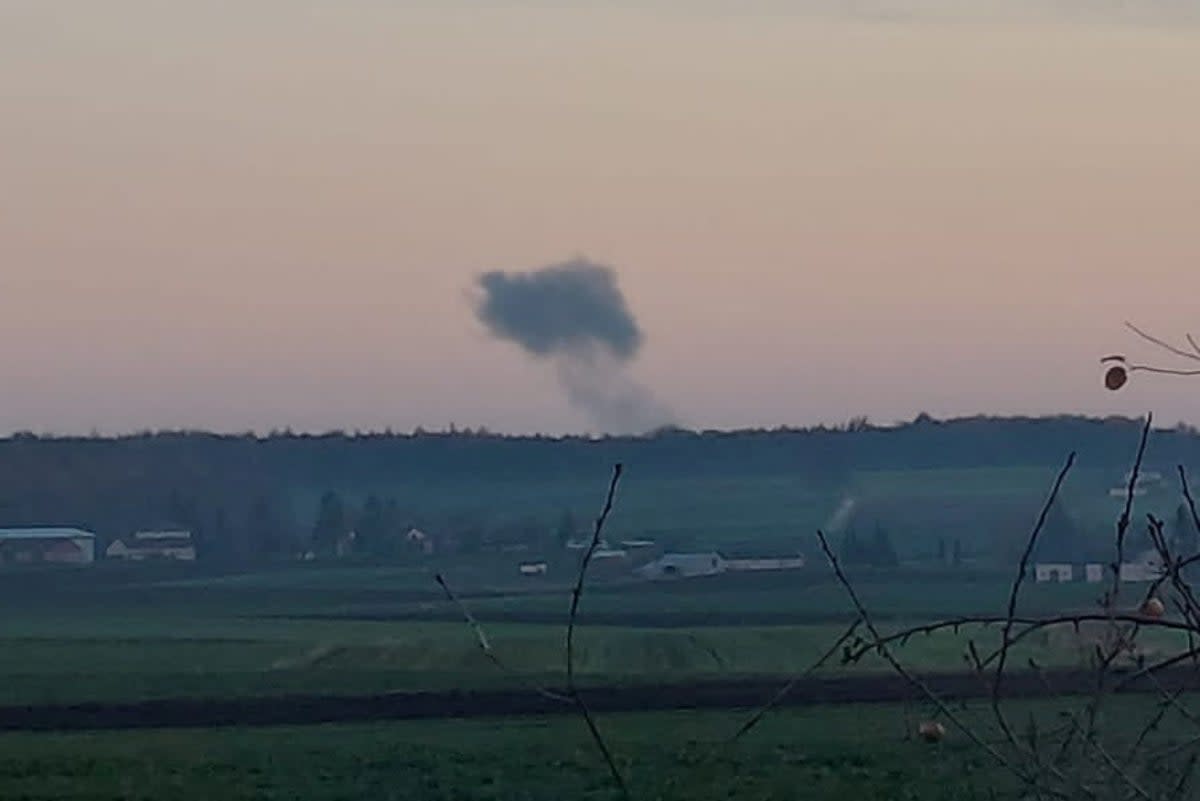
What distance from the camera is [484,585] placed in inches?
3324

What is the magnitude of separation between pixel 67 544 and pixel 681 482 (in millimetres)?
26135

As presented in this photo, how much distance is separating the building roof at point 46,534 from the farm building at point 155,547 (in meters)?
1.28

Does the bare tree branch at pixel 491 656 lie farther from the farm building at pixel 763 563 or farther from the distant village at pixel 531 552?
the farm building at pixel 763 563

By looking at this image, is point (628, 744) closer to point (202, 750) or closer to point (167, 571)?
point (202, 750)

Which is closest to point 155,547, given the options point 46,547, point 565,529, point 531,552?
point 46,547

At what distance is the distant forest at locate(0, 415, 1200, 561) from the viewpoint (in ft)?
346

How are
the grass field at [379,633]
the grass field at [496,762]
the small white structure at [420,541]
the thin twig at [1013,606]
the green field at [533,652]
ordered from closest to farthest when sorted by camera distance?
1. the thin twig at [1013,606]
2. the grass field at [496,762]
3. the green field at [533,652]
4. the grass field at [379,633]
5. the small white structure at [420,541]

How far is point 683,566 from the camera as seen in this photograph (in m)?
89.4

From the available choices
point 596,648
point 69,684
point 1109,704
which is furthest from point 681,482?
point 1109,704

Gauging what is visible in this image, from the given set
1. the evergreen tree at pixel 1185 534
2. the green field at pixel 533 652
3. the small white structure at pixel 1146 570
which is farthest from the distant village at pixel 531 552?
the small white structure at pixel 1146 570

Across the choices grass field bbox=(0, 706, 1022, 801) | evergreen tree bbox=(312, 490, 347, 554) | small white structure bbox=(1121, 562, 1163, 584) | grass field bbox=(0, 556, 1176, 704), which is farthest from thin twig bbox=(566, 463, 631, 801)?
evergreen tree bbox=(312, 490, 347, 554)

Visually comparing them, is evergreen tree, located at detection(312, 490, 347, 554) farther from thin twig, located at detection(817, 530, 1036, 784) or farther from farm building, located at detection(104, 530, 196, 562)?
thin twig, located at detection(817, 530, 1036, 784)

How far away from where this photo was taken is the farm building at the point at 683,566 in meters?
88.1

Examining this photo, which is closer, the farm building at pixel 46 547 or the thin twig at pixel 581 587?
the thin twig at pixel 581 587
